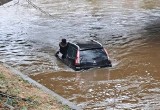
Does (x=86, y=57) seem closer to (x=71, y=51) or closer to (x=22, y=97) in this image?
(x=71, y=51)

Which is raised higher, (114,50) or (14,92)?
(14,92)

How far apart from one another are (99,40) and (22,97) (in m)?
16.9

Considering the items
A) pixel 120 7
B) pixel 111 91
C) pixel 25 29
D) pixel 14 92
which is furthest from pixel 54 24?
pixel 14 92

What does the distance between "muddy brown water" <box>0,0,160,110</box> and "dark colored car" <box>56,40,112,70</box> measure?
34cm

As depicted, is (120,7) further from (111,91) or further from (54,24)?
(111,91)

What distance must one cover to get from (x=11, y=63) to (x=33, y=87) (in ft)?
25.0

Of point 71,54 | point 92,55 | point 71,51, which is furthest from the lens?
point 71,51

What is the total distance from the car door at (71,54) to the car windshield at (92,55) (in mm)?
440

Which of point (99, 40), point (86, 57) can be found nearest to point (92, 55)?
point (86, 57)

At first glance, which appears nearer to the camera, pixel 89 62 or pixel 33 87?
pixel 33 87

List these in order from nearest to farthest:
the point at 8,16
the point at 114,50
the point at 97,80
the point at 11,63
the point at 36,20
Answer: the point at 97,80 → the point at 11,63 → the point at 114,50 → the point at 36,20 → the point at 8,16

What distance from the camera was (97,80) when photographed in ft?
55.2

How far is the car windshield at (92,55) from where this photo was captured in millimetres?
18222

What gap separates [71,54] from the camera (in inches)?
744
